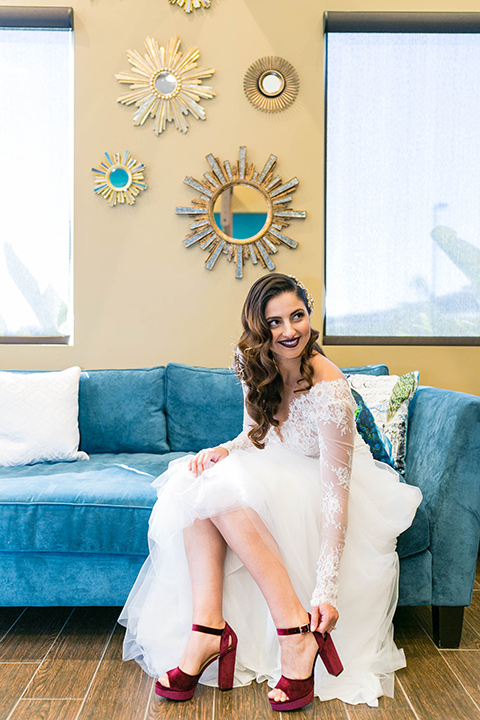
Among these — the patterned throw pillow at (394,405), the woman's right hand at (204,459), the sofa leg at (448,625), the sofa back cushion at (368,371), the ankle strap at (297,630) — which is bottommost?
the sofa leg at (448,625)

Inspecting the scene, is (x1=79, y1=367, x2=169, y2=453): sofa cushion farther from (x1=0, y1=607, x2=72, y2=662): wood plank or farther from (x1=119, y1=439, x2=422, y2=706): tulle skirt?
(x1=119, y1=439, x2=422, y2=706): tulle skirt

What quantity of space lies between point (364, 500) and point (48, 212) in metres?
2.18

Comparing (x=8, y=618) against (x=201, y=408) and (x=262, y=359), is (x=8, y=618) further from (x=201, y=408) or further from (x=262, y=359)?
(x=262, y=359)

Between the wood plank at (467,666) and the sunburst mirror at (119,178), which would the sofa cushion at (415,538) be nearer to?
the wood plank at (467,666)

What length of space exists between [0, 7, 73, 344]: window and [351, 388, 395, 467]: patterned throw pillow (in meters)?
1.64

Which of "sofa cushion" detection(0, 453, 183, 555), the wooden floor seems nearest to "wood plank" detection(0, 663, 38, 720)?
the wooden floor

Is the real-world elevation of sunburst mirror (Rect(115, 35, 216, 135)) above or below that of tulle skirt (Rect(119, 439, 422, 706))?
above

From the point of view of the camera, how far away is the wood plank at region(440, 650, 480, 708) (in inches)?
65.2

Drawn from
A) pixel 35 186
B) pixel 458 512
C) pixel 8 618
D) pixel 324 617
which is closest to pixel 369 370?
pixel 458 512

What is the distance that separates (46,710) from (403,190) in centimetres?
266

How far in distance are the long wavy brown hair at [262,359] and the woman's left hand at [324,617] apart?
0.52m

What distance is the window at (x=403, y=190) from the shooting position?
307 cm

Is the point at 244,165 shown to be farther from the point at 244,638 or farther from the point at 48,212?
the point at 244,638

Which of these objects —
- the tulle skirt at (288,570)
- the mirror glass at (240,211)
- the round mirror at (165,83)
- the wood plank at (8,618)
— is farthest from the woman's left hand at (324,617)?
the round mirror at (165,83)
